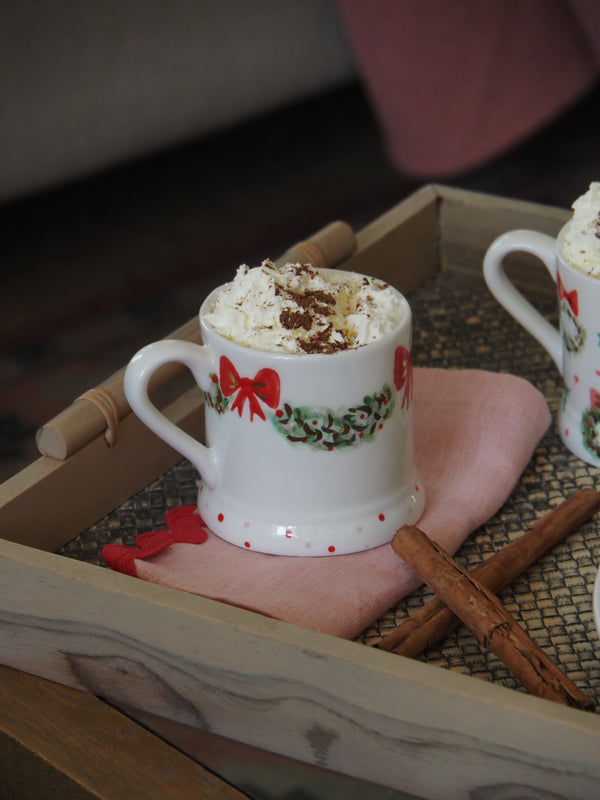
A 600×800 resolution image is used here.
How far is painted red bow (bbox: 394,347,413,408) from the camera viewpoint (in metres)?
0.63

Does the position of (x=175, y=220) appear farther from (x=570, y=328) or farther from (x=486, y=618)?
(x=486, y=618)

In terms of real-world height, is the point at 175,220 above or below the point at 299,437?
below

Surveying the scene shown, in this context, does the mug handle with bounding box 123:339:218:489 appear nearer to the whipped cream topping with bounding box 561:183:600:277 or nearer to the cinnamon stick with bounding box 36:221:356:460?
the cinnamon stick with bounding box 36:221:356:460

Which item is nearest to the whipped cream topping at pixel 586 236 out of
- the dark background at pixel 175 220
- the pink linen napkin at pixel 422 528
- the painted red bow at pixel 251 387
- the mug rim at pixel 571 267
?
the mug rim at pixel 571 267

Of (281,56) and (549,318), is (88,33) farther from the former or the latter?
(549,318)

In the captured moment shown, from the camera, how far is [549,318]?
0.91m

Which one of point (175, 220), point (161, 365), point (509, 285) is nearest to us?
point (161, 365)

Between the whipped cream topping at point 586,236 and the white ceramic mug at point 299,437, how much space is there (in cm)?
13

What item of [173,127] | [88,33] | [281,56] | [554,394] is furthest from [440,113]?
[554,394]

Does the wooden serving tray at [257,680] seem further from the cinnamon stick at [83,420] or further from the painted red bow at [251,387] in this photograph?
the painted red bow at [251,387]

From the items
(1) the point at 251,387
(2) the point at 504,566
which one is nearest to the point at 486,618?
(2) the point at 504,566

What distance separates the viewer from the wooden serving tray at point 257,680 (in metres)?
0.47

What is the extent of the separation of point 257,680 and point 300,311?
0.66 feet

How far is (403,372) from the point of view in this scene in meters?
0.64
